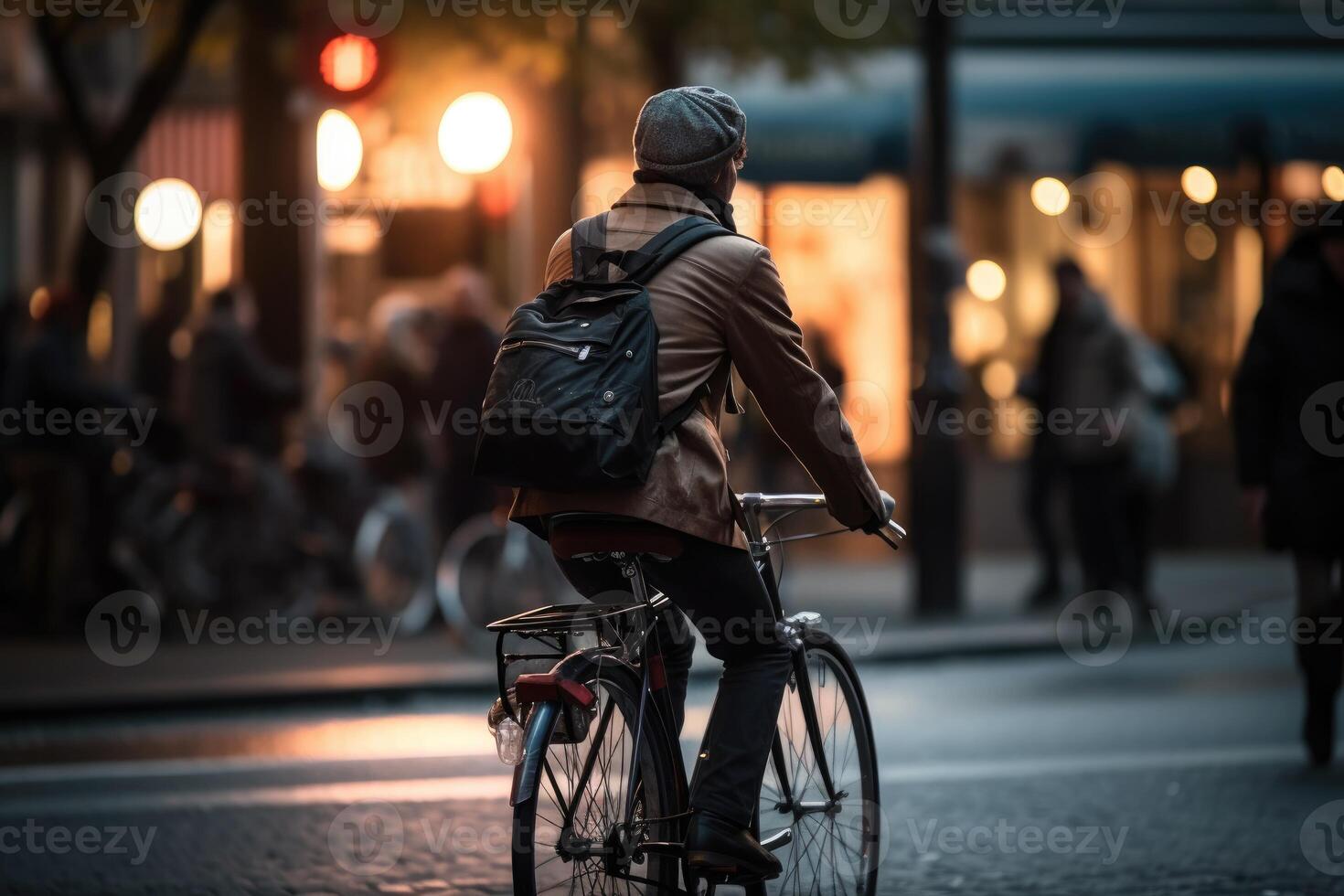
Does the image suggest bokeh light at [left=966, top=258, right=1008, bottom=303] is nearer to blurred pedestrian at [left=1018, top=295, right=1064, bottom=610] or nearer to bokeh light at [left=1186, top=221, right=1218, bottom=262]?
bokeh light at [left=1186, top=221, right=1218, bottom=262]

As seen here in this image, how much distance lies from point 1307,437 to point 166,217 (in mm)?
13134

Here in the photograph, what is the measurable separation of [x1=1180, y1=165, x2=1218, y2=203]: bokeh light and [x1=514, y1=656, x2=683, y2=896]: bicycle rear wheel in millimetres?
14862

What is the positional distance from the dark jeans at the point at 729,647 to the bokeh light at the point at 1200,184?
48.0ft

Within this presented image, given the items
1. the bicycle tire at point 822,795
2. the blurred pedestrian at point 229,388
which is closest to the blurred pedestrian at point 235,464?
the blurred pedestrian at point 229,388

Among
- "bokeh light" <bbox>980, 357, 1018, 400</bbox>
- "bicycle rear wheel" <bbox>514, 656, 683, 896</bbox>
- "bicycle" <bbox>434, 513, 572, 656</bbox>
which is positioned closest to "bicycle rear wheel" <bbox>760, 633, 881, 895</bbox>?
"bicycle rear wheel" <bbox>514, 656, 683, 896</bbox>

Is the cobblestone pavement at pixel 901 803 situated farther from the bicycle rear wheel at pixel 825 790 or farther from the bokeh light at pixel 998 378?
the bokeh light at pixel 998 378

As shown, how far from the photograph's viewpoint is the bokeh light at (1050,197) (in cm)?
1811

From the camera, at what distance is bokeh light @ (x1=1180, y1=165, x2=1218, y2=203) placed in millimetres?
18000

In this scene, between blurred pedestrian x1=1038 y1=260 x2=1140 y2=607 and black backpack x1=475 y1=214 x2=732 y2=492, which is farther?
blurred pedestrian x1=1038 y1=260 x2=1140 y2=607

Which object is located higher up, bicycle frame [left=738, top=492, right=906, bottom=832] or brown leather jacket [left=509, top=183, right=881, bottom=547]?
brown leather jacket [left=509, top=183, right=881, bottom=547]

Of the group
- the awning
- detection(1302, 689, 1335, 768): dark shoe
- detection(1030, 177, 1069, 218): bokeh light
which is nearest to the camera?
detection(1302, 689, 1335, 768): dark shoe

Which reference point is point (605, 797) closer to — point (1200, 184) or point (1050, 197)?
point (1050, 197)

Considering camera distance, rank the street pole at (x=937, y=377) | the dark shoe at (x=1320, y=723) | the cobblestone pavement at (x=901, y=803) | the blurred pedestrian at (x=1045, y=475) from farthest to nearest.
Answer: the blurred pedestrian at (x=1045, y=475) < the street pole at (x=937, y=377) < the dark shoe at (x=1320, y=723) < the cobblestone pavement at (x=901, y=803)

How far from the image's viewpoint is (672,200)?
4.22 metres
